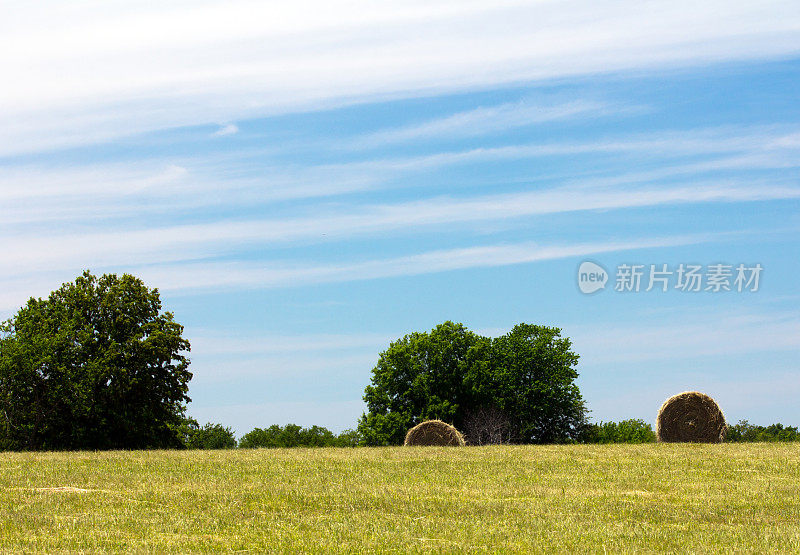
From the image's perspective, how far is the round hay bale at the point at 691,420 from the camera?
134 feet

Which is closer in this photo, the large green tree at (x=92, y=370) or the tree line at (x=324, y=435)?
the large green tree at (x=92, y=370)

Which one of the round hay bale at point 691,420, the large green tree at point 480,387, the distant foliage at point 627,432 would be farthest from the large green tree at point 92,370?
the distant foliage at point 627,432

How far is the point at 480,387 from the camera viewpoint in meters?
65.7

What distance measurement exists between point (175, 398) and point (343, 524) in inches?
1379

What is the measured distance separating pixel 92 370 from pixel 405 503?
31.6 metres

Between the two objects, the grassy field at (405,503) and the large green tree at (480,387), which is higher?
the large green tree at (480,387)

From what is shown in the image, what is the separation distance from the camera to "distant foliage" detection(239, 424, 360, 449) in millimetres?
99312

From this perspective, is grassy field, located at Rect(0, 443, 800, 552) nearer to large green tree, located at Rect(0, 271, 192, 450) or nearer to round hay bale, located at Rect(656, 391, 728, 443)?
round hay bale, located at Rect(656, 391, 728, 443)

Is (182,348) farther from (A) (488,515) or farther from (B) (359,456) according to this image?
(A) (488,515)

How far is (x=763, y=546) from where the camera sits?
1534 cm

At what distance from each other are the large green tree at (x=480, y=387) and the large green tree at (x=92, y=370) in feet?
69.5

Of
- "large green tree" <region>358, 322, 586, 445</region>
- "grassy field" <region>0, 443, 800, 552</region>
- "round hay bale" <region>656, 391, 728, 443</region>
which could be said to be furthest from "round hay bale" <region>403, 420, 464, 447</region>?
"large green tree" <region>358, 322, 586, 445</region>

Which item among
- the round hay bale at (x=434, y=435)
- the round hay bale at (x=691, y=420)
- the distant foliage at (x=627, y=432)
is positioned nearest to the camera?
the round hay bale at (x=691, y=420)

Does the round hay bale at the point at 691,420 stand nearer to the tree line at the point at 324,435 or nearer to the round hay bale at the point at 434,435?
the round hay bale at the point at 434,435
